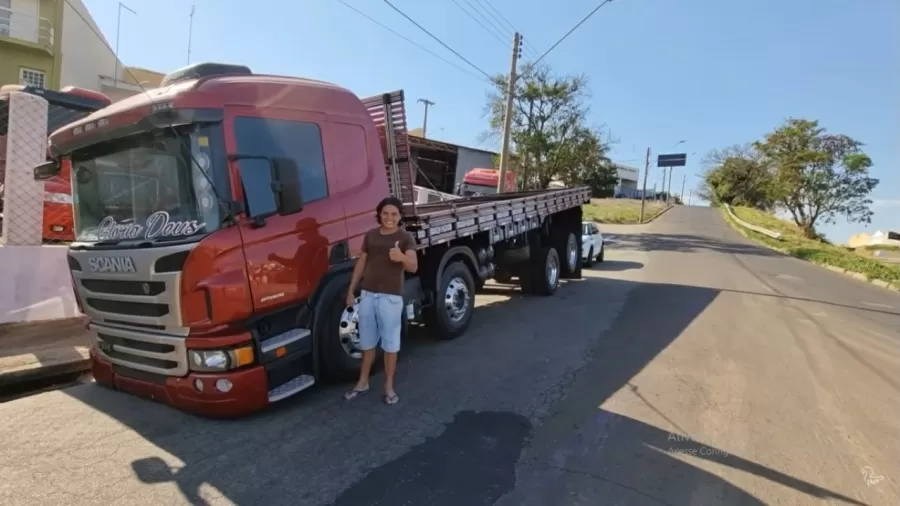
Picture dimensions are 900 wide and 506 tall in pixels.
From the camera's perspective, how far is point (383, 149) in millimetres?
5906

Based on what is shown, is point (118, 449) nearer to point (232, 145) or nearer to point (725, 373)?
point (232, 145)

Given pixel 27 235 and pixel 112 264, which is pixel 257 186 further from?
pixel 27 235

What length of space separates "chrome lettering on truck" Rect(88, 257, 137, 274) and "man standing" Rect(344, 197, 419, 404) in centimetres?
163

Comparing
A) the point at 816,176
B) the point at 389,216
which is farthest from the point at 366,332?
the point at 816,176

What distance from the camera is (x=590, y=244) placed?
52.2 feet

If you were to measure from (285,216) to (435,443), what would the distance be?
2058mm

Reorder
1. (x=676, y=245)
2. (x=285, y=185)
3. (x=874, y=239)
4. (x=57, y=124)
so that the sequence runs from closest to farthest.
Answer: (x=285, y=185)
(x=57, y=124)
(x=676, y=245)
(x=874, y=239)

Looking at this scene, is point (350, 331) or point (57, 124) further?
point (57, 124)

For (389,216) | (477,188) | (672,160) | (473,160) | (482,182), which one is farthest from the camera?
(672,160)

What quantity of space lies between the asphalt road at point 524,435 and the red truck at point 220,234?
42 cm

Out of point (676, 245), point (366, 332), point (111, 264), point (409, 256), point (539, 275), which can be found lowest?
point (676, 245)

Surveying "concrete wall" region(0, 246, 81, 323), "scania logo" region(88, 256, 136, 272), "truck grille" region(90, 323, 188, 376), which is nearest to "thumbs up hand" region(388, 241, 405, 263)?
"truck grille" region(90, 323, 188, 376)

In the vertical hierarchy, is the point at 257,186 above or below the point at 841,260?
above

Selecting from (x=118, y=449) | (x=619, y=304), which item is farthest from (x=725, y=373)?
(x=118, y=449)
